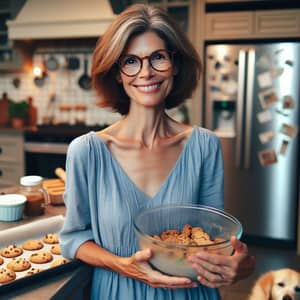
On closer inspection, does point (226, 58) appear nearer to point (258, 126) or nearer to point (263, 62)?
point (263, 62)

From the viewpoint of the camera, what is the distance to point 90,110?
4367 millimetres

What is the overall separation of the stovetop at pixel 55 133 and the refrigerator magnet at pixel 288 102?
5.63 feet

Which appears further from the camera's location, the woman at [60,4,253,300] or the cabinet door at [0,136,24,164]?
the cabinet door at [0,136,24,164]

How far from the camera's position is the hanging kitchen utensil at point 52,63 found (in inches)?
172

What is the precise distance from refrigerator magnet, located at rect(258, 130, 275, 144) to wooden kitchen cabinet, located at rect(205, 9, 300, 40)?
0.80m

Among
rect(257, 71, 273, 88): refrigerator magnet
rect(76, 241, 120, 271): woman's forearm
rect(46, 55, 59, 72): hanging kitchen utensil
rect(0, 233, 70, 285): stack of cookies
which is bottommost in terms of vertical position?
rect(0, 233, 70, 285): stack of cookies

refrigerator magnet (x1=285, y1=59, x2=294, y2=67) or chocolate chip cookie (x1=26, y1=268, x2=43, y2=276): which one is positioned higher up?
refrigerator magnet (x1=285, y1=59, x2=294, y2=67)

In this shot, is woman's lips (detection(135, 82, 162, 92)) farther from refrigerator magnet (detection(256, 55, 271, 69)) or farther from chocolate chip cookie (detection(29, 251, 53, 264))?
refrigerator magnet (detection(256, 55, 271, 69))

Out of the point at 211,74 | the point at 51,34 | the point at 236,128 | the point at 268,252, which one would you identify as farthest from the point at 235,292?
the point at 51,34

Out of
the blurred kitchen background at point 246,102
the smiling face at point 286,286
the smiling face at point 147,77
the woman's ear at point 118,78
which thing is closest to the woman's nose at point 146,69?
the smiling face at point 147,77

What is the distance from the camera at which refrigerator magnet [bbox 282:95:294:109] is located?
10.5ft

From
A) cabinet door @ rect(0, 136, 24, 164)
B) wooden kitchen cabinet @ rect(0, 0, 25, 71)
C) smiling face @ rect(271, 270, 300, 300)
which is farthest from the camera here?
wooden kitchen cabinet @ rect(0, 0, 25, 71)

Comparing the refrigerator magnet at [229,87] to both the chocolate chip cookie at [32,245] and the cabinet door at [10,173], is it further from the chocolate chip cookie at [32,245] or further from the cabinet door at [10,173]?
the chocolate chip cookie at [32,245]

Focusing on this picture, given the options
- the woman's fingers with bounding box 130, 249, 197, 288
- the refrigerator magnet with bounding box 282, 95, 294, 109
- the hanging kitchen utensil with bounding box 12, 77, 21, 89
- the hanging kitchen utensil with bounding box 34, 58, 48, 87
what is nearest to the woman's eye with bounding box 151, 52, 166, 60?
the woman's fingers with bounding box 130, 249, 197, 288
